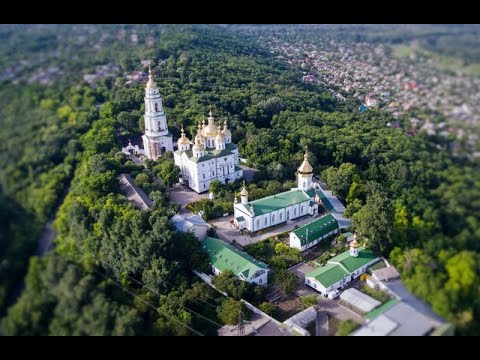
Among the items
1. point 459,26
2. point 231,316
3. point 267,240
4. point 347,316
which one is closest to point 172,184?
point 267,240

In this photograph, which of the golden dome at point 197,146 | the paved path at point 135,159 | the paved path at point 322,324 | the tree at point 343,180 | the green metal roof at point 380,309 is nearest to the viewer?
the green metal roof at point 380,309

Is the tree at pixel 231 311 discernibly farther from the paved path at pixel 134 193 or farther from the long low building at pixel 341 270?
the paved path at pixel 134 193

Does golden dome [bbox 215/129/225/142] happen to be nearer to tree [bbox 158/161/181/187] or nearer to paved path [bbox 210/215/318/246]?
tree [bbox 158/161/181/187]

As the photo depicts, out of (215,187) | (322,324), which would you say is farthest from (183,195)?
(322,324)

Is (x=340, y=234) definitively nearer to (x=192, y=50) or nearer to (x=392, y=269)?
(x=392, y=269)

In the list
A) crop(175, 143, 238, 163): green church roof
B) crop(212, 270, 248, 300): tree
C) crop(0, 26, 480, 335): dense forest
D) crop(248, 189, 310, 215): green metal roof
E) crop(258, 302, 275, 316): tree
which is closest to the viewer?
crop(0, 26, 480, 335): dense forest

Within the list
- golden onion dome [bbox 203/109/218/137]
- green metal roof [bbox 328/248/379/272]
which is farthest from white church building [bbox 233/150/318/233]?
golden onion dome [bbox 203/109/218/137]

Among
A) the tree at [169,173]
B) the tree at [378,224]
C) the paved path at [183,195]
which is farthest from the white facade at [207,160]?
the tree at [378,224]
